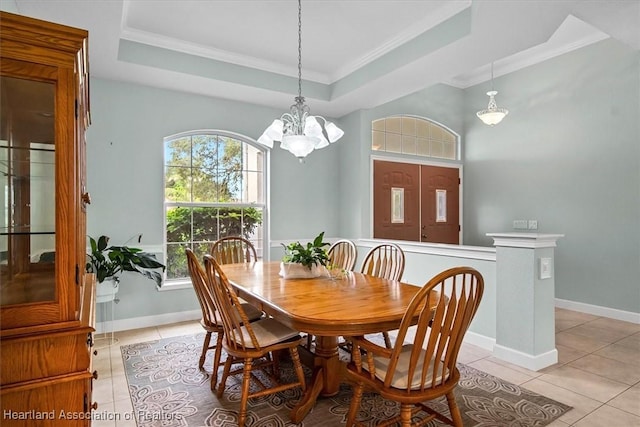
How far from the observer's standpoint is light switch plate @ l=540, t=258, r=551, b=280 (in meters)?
2.92

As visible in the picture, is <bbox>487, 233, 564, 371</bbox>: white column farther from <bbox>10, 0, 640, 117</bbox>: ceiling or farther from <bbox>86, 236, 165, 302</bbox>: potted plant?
<bbox>86, 236, 165, 302</bbox>: potted plant

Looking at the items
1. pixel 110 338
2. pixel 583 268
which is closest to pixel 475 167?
pixel 583 268

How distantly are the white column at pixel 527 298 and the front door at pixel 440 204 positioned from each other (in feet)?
8.24

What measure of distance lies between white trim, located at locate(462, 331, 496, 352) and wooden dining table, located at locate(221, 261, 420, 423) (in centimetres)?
Answer: 140

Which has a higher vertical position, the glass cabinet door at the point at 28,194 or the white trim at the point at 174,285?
the glass cabinet door at the point at 28,194

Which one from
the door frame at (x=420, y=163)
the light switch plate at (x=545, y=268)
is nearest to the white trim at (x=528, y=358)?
the light switch plate at (x=545, y=268)

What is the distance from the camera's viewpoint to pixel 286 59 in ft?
13.4

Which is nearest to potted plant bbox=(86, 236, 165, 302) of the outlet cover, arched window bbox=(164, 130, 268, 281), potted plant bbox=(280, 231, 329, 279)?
arched window bbox=(164, 130, 268, 281)

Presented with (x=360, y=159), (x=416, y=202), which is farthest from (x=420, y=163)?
(x=360, y=159)

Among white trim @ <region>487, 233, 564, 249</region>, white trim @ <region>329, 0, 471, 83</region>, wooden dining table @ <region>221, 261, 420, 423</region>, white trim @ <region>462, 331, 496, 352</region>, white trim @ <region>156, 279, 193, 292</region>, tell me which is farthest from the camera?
white trim @ <region>156, 279, 193, 292</region>

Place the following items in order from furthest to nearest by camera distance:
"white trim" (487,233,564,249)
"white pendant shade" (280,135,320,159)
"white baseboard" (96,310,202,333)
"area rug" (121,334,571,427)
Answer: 1. "white baseboard" (96,310,202,333)
2. "white trim" (487,233,564,249)
3. "white pendant shade" (280,135,320,159)
4. "area rug" (121,334,571,427)

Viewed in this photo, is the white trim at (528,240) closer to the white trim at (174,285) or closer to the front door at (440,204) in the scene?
the front door at (440,204)

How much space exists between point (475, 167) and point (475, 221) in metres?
0.87

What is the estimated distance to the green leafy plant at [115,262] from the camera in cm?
333
